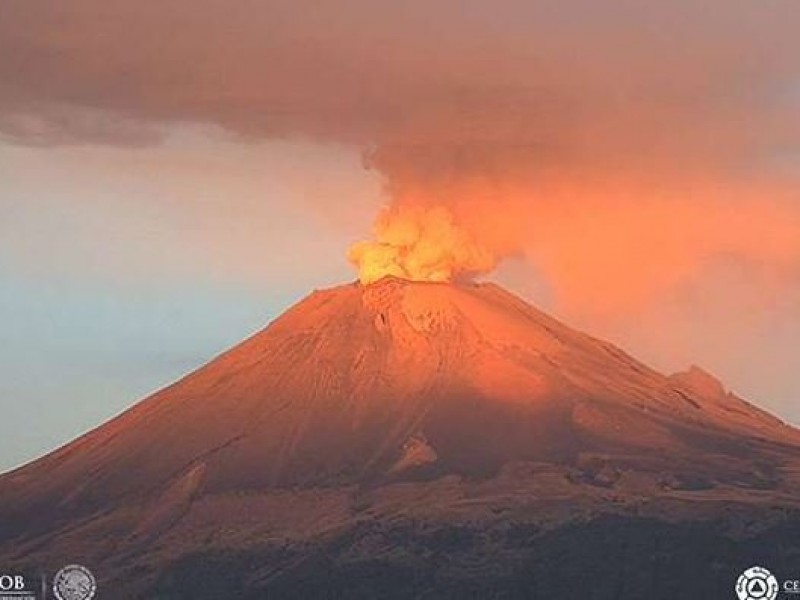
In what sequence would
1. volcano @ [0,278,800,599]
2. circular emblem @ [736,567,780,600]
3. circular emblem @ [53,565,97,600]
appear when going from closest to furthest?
circular emblem @ [736,567,780,600], circular emblem @ [53,565,97,600], volcano @ [0,278,800,599]

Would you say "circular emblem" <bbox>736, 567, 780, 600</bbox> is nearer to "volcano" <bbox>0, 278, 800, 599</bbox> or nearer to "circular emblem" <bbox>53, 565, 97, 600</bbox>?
"volcano" <bbox>0, 278, 800, 599</bbox>

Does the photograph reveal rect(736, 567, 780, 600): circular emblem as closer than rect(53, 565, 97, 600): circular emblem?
Yes

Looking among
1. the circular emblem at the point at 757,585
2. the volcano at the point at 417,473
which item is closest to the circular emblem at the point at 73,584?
the volcano at the point at 417,473

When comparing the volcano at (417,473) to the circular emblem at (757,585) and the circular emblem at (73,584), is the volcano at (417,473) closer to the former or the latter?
the circular emblem at (757,585)

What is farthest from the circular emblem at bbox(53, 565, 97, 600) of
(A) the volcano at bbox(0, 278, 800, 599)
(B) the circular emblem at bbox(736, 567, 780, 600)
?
(B) the circular emblem at bbox(736, 567, 780, 600)

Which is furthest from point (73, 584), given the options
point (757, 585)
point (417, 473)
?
point (417, 473)

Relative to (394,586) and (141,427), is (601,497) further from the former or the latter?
(141,427)

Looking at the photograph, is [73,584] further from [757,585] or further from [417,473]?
[417,473]
